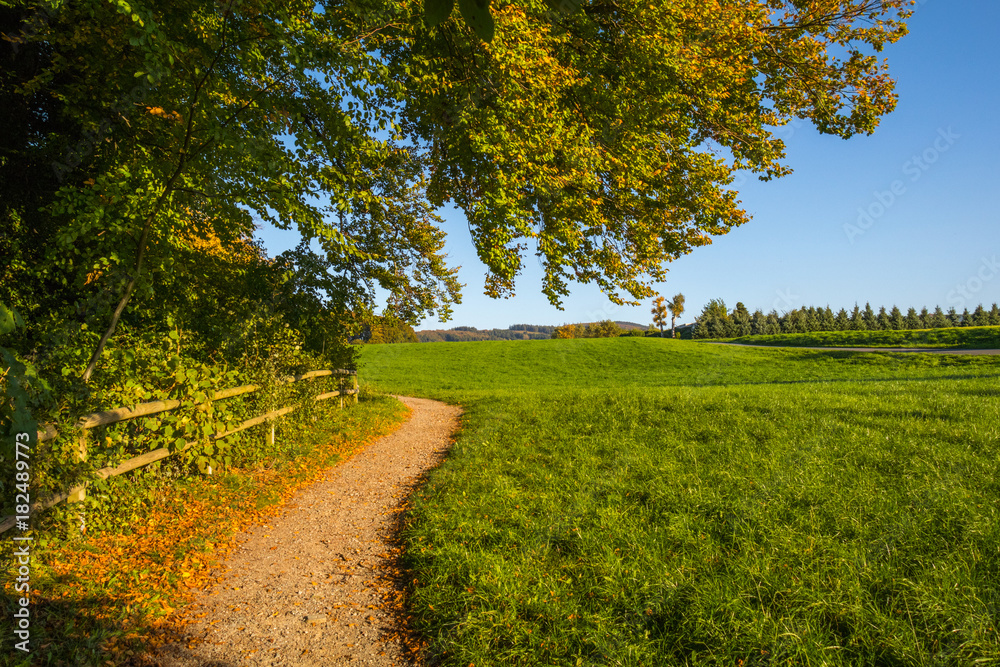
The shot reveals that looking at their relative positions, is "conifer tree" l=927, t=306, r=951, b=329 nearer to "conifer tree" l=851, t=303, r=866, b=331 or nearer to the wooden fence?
"conifer tree" l=851, t=303, r=866, b=331

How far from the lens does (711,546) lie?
4492 millimetres

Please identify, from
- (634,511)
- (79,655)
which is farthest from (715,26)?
(79,655)

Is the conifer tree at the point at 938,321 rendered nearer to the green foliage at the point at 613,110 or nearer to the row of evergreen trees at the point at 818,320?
the row of evergreen trees at the point at 818,320

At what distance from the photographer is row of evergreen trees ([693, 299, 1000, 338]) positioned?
211 feet

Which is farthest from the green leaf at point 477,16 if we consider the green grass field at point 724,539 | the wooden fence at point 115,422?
the wooden fence at point 115,422

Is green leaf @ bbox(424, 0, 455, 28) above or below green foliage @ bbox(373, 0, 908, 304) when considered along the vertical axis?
below

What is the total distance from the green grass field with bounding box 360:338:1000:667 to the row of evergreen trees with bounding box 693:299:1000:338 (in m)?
71.5

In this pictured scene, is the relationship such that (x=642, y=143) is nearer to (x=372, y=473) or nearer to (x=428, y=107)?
(x=428, y=107)

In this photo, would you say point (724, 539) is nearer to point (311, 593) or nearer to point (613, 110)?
point (311, 593)

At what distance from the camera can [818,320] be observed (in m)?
74.8

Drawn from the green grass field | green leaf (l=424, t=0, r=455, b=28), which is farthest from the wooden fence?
green leaf (l=424, t=0, r=455, b=28)

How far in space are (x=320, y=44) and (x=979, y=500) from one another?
32.1ft

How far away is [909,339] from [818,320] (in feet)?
135

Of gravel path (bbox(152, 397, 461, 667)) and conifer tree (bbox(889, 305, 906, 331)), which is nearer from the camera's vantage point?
gravel path (bbox(152, 397, 461, 667))
